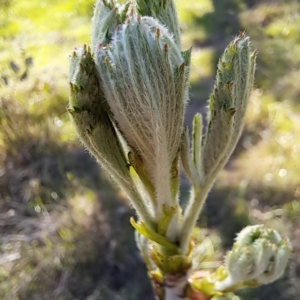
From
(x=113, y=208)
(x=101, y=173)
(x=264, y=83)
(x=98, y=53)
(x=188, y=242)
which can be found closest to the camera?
(x=98, y=53)

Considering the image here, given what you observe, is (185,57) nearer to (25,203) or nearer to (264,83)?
(25,203)

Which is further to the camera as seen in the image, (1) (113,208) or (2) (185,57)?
(1) (113,208)

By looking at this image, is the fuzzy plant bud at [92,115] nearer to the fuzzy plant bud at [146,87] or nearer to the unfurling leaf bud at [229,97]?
the fuzzy plant bud at [146,87]

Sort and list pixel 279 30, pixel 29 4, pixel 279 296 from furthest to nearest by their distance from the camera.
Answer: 1. pixel 29 4
2. pixel 279 30
3. pixel 279 296

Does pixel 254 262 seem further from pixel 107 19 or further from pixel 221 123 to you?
pixel 107 19

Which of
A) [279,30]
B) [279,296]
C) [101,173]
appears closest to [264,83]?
[279,30]

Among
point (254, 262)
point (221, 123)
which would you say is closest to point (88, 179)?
point (254, 262)

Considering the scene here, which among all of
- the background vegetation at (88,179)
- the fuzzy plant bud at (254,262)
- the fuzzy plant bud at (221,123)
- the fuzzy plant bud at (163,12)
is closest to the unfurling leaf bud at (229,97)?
the fuzzy plant bud at (221,123)
